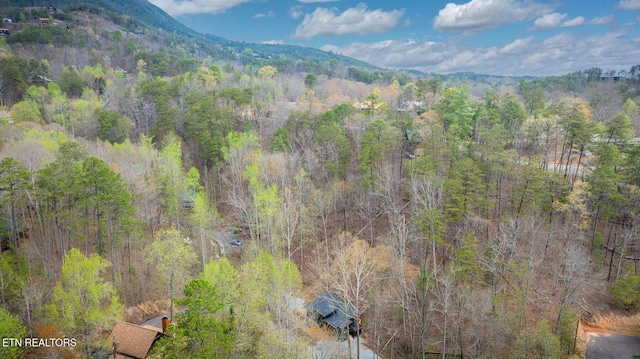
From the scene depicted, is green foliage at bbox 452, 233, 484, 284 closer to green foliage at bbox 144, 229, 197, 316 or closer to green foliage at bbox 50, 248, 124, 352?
green foliage at bbox 144, 229, 197, 316

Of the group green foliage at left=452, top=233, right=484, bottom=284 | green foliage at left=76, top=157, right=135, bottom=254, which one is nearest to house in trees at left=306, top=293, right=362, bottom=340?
green foliage at left=452, top=233, right=484, bottom=284

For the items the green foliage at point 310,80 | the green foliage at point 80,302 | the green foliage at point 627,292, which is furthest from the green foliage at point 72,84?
the green foliage at point 627,292

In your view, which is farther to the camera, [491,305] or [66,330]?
[491,305]

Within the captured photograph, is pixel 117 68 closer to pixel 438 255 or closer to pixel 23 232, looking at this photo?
pixel 23 232

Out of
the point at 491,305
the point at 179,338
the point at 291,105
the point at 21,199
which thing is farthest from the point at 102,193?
the point at 291,105

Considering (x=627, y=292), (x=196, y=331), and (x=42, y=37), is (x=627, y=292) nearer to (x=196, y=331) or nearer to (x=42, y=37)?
(x=196, y=331)
